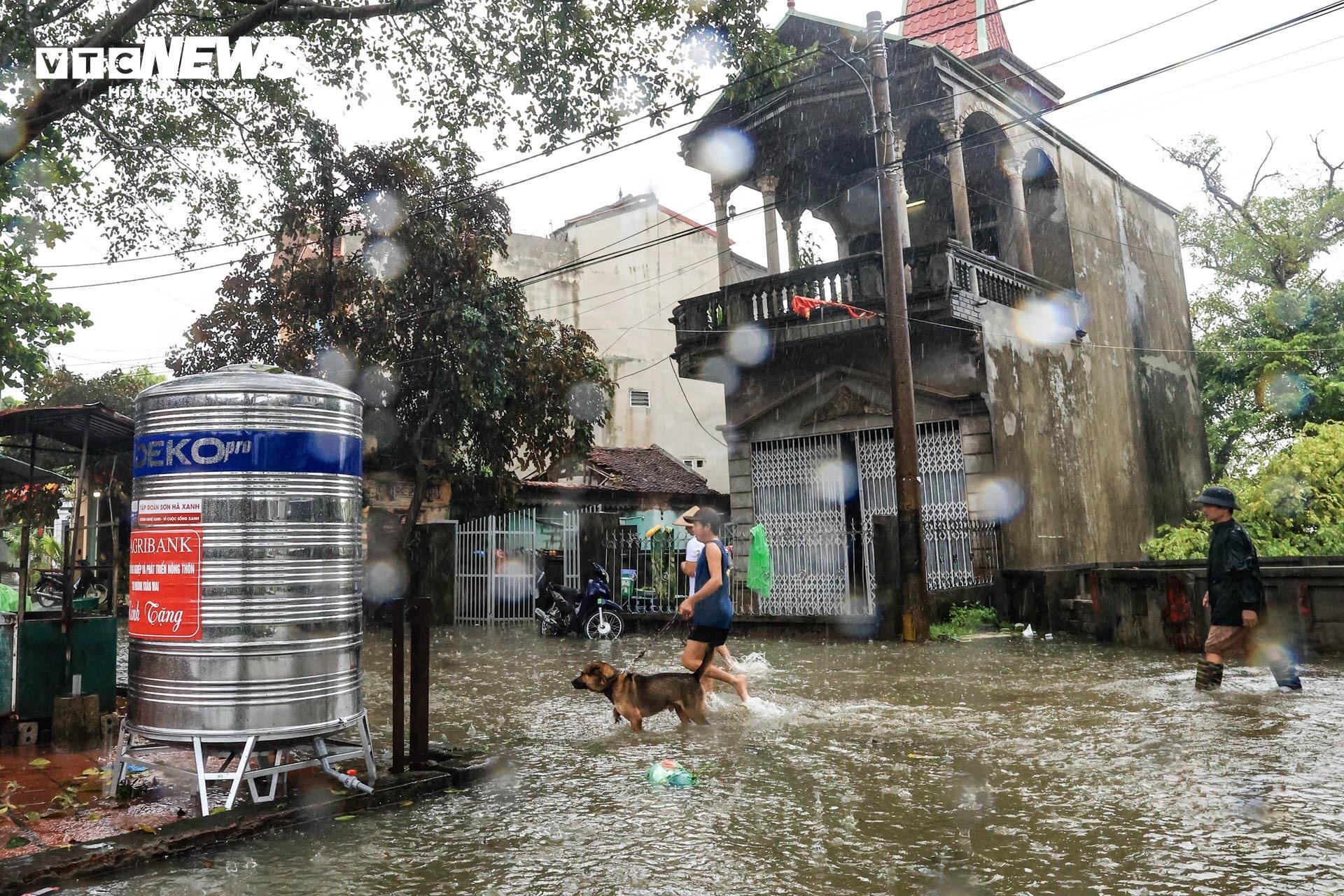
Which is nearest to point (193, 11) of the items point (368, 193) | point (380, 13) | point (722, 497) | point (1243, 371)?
point (380, 13)

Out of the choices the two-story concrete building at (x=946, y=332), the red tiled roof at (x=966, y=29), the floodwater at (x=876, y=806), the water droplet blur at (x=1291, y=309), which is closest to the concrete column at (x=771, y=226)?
the two-story concrete building at (x=946, y=332)

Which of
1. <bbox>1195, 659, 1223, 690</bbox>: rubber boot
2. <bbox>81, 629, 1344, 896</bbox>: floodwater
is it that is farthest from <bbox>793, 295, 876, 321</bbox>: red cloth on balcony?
<bbox>1195, 659, 1223, 690</bbox>: rubber boot

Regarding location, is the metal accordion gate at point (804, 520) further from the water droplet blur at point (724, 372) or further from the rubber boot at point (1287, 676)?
the rubber boot at point (1287, 676)

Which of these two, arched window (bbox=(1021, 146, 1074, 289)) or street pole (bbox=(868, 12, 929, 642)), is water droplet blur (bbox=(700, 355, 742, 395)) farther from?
arched window (bbox=(1021, 146, 1074, 289))

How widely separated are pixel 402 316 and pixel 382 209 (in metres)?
2.08

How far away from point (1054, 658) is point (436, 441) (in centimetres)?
1186

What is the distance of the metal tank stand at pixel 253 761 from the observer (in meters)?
4.97

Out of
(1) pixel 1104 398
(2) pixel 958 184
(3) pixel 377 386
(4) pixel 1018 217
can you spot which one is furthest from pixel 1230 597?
(3) pixel 377 386

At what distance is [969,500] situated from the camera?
15836 millimetres

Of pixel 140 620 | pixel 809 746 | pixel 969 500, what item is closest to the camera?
pixel 140 620

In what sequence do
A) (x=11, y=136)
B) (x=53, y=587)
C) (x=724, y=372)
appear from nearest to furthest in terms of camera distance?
(x=11, y=136) → (x=724, y=372) → (x=53, y=587)

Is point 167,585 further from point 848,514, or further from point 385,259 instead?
point 385,259

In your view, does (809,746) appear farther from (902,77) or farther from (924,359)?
(902,77)

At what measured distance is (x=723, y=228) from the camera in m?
19.6
